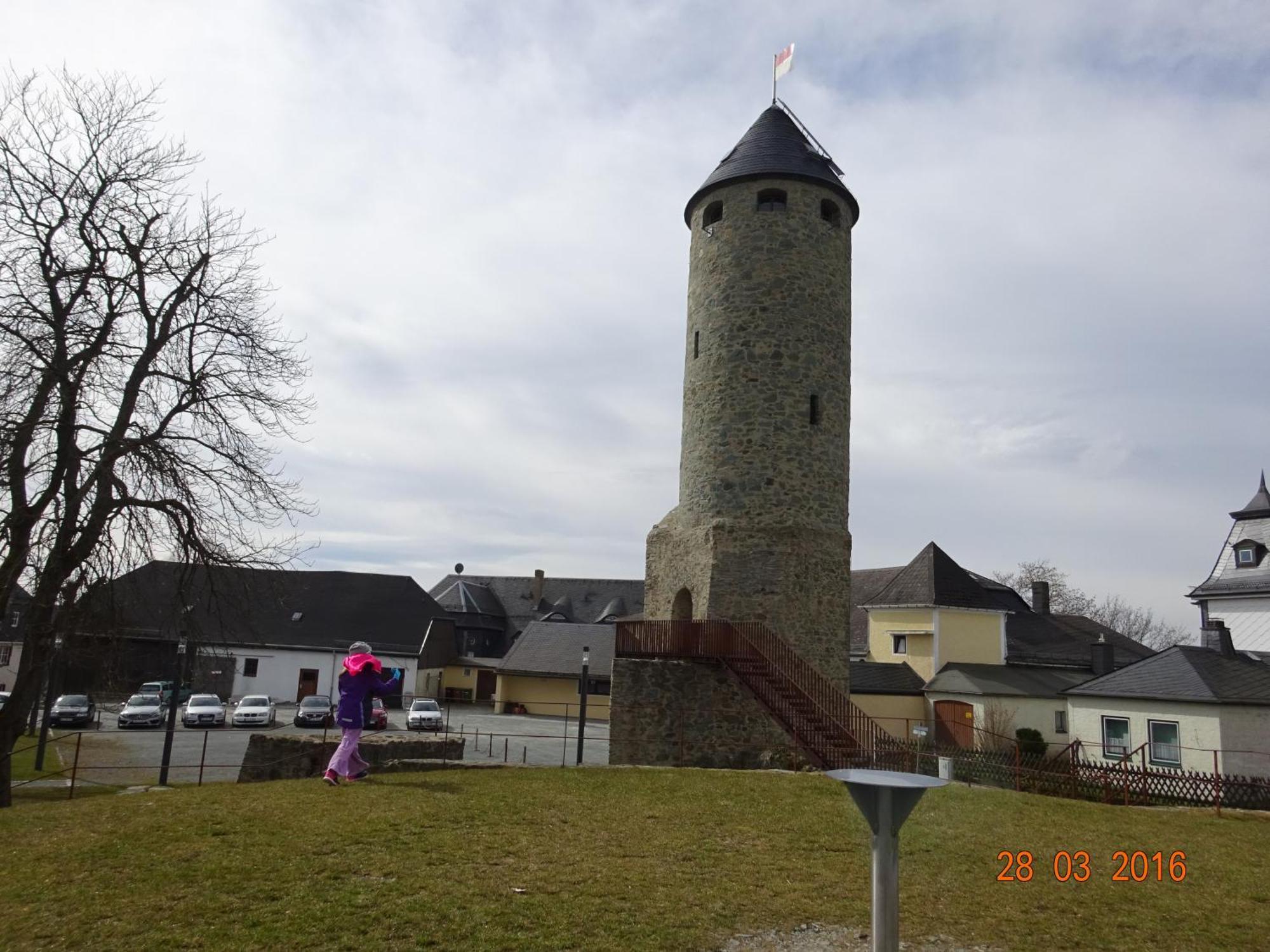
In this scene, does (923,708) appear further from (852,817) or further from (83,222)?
(83,222)

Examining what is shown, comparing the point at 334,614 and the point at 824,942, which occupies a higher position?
the point at 334,614

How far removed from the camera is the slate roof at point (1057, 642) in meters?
32.9

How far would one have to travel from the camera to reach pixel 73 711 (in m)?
29.4

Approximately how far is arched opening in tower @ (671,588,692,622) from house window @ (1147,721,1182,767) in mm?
11733

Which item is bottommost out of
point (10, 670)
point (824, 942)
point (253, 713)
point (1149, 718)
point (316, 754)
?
point (253, 713)

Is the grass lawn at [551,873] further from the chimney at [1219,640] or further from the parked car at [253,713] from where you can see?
the parked car at [253,713]

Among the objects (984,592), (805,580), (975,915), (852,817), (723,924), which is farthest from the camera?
(984,592)

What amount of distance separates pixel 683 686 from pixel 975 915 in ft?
33.0

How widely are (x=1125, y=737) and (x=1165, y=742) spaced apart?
4.00ft

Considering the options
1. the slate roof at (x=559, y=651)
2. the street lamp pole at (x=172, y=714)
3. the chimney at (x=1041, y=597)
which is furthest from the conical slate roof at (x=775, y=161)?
the chimney at (x=1041, y=597)

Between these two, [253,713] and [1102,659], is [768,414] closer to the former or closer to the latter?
[1102,659]

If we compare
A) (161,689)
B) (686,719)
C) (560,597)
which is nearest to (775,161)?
A: (686,719)

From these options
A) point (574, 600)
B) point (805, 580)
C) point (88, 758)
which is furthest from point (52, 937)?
point (574, 600)

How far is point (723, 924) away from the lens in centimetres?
606
